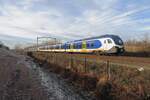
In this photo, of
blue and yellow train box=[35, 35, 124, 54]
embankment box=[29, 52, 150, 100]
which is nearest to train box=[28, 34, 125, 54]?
blue and yellow train box=[35, 35, 124, 54]

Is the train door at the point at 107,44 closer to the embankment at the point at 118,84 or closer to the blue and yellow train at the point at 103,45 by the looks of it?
the blue and yellow train at the point at 103,45

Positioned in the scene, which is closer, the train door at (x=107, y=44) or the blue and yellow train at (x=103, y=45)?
the blue and yellow train at (x=103, y=45)

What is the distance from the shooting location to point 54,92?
12273 millimetres

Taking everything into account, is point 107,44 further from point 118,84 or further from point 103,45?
point 118,84

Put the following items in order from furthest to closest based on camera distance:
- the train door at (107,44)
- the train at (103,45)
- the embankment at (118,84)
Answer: the train door at (107,44) < the train at (103,45) < the embankment at (118,84)

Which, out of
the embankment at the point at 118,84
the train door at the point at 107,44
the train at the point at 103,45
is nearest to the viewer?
the embankment at the point at 118,84

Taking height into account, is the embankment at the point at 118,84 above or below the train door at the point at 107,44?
below

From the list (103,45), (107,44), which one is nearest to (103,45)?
(103,45)

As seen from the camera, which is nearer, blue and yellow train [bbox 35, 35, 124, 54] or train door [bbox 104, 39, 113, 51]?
blue and yellow train [bbox 35, 35, 124, 54]

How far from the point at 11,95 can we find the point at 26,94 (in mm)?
795

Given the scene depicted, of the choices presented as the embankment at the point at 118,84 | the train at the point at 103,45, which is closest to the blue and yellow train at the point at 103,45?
the train at the point at 103,45

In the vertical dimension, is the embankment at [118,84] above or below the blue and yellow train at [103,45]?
below

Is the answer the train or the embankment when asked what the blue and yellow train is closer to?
the train

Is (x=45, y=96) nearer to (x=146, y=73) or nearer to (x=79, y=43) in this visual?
(x=146, y=73)
